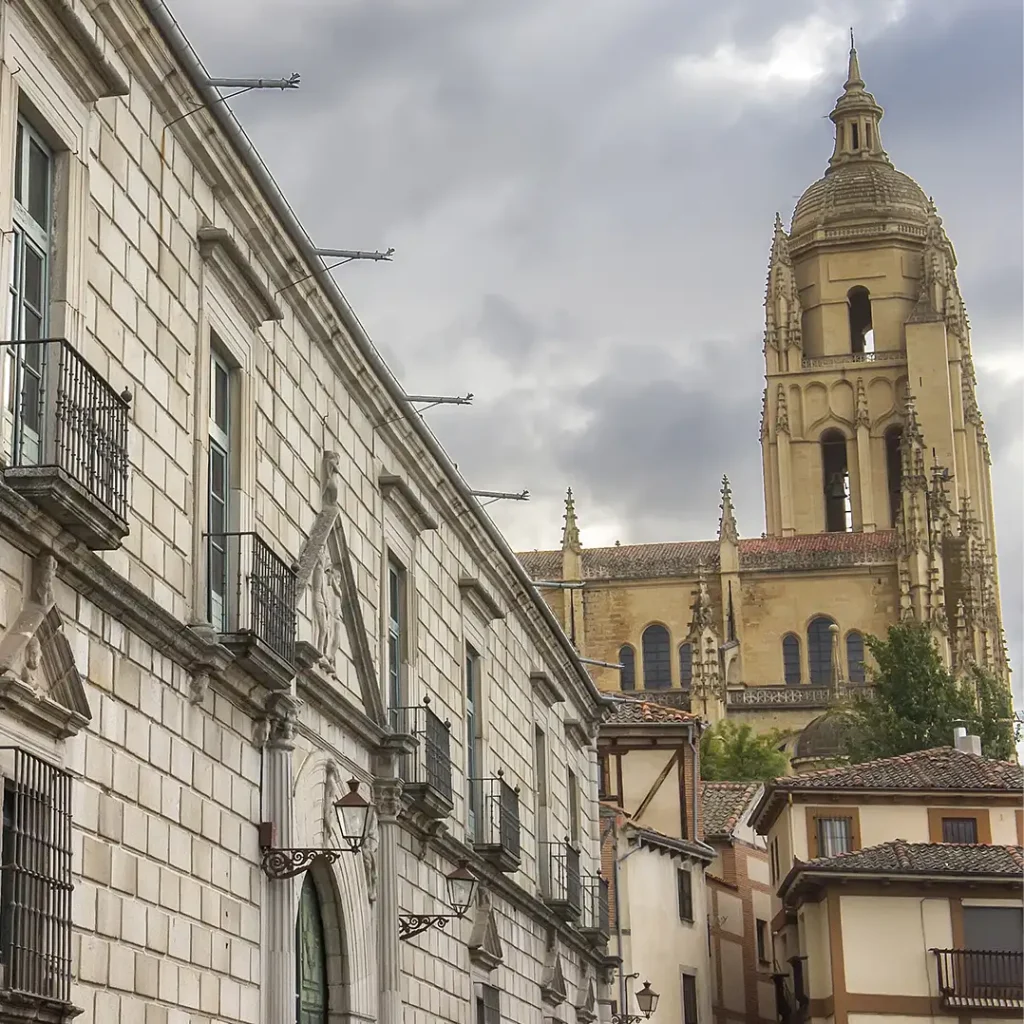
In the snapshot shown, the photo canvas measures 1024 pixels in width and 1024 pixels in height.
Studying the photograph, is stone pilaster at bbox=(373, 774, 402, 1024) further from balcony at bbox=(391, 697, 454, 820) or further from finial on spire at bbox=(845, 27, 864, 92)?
finial on spire at bbox=(845, 27, 864, 92)

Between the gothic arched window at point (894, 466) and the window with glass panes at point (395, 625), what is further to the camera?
the gothic arched window at point (894, 466)

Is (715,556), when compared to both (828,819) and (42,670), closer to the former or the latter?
(828,819)

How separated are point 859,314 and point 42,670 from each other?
105m

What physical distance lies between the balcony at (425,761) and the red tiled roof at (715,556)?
7491 cm

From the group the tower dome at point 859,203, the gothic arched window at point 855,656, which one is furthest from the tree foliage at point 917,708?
the tower dome at point 859,203

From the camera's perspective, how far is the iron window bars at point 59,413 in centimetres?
1122

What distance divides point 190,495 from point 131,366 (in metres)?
1.28

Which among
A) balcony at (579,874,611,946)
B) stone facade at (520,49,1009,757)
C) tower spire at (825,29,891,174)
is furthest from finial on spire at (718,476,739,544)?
balcony at (579,874,611,946)

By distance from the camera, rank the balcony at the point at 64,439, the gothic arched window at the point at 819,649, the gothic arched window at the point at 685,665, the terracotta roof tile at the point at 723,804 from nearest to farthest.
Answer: the balcony at the point at 64,439
the terracotta roof tile at the point at 723,804
the gothic arched window at the point at 819,649
the gothic arched window at the point at 685,665

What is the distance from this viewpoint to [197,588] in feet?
46.0

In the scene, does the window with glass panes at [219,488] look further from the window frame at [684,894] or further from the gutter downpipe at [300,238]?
the window frame at [684,894]

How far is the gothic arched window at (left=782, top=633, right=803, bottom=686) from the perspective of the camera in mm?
94188

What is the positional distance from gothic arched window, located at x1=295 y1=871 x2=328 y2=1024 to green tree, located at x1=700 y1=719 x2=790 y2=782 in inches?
2128

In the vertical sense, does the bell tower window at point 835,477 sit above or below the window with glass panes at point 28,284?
above
